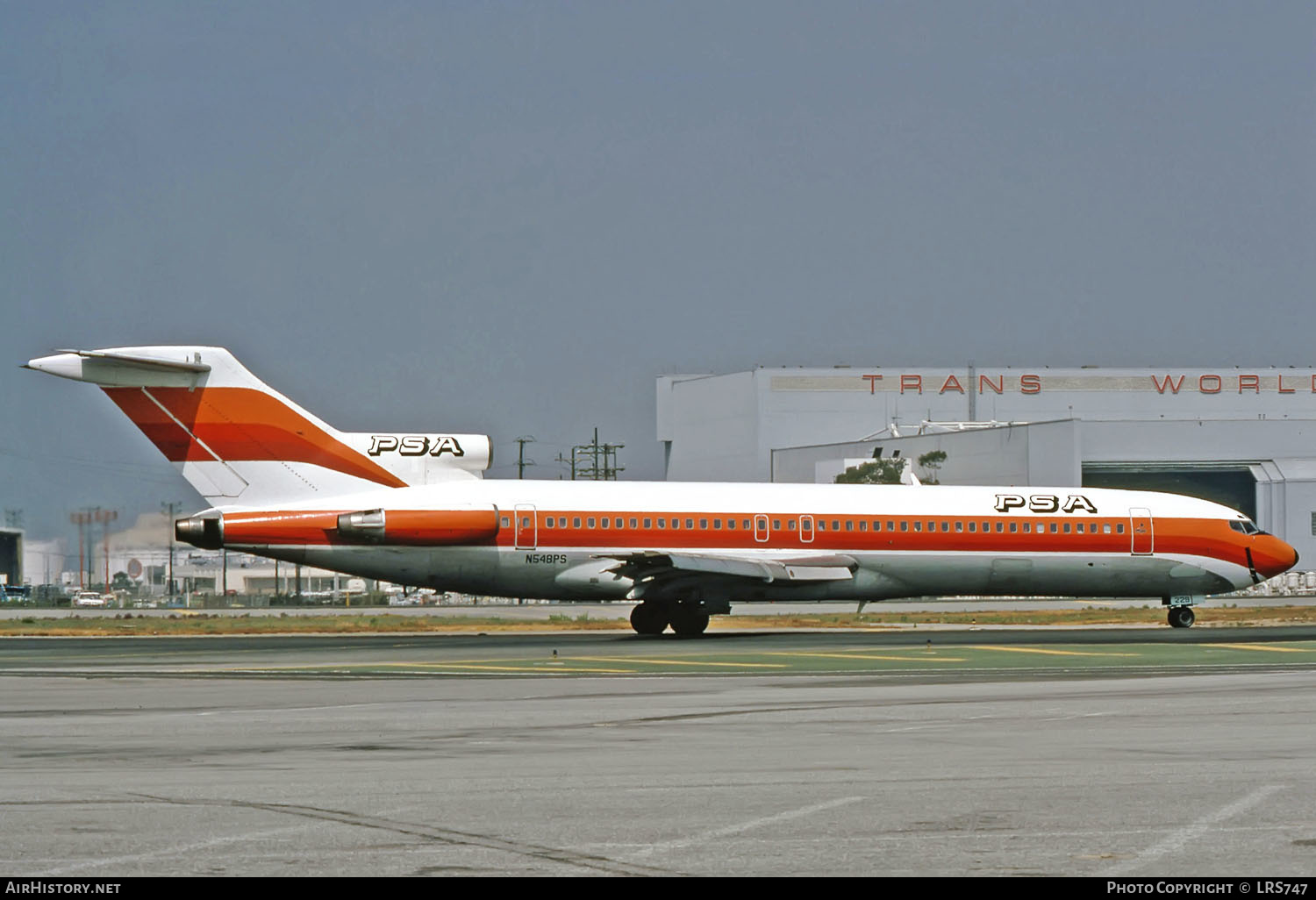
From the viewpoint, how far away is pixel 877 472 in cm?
11075

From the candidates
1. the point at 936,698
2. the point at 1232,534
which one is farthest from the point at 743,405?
the point at 936,698

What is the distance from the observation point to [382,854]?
30.1 feet

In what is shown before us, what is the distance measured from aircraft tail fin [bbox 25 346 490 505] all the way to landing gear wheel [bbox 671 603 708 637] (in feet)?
25.3

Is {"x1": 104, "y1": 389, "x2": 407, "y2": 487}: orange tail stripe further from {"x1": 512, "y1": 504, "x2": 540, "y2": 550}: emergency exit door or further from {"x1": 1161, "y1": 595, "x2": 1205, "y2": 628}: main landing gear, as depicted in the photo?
{"x1": 1161, "y1": 595, "x2": 1205, "y2": 628}: main landing gear

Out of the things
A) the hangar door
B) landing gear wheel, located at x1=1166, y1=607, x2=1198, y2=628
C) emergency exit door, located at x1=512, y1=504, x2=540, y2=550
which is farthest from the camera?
the hangar door

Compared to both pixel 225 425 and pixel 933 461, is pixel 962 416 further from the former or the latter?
pixel 225 425

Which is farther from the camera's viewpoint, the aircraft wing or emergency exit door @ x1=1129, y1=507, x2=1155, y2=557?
emergency exit door @ x1=1129, y1=507, x2=1155, y2=557

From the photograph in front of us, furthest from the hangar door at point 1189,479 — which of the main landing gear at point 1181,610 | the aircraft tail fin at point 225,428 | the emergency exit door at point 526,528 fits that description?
the aircraft tail fin at point 225,428

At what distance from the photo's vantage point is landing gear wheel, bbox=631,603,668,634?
128 feet

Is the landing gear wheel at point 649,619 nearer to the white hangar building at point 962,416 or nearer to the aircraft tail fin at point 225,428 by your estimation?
the aircraft tail fin at point 225,428

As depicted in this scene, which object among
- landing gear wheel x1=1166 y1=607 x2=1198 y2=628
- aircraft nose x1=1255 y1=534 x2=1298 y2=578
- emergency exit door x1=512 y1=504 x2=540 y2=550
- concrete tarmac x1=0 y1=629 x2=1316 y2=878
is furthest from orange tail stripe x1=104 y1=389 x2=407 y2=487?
aircraft nose x1=1255 y1=534 x2=1298 y2=578

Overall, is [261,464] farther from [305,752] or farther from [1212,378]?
[1212,378]

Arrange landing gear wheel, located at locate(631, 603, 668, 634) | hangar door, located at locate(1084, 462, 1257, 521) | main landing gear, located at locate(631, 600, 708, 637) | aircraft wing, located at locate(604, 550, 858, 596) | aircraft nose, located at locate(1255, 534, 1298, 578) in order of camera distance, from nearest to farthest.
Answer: aircraft wing, located at locate(604, 550, 858, 596)
main landing gear, located at locate(631, 600, 708, 637)
landing gear wheel, located at locate(631, 603, 668, 634)
aircraft nose, located at locate(1255, 534, 1298, 578)
hangar door, located at locate(1084, 462, 1257, 521)

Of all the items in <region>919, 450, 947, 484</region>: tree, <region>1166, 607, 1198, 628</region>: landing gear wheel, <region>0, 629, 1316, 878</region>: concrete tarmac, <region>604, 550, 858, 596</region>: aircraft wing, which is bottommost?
<region>0, 629, 1316, 878</region>: concrete tarmac
